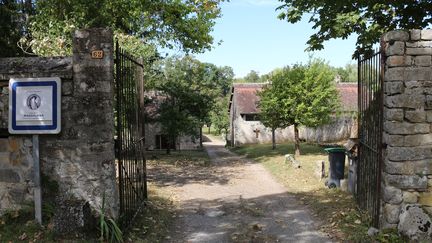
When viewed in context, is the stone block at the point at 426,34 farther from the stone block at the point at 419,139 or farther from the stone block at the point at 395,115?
the stone block at the point at 419,139

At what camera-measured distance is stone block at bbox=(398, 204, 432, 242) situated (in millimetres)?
5895

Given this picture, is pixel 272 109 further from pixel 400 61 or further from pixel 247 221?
pixel 400 61

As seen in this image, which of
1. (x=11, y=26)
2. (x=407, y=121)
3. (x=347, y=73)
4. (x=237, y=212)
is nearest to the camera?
(x=407, y=121)

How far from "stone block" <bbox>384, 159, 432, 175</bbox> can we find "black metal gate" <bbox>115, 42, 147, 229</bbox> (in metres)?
4.24

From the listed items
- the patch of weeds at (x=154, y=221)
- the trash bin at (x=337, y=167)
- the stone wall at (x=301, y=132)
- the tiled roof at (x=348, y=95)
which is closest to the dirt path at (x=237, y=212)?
the patch of weeds at (x=154, y=221)

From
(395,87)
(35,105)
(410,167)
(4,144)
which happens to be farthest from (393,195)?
(4,144)

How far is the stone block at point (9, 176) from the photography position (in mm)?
5984

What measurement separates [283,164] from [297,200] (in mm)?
7266

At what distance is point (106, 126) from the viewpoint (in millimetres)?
5762

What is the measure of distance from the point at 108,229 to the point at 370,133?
4867mm

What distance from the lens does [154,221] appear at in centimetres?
729

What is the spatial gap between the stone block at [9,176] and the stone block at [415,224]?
19.3 ft

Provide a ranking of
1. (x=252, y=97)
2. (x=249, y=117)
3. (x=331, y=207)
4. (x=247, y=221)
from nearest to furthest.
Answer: (x=247, y=221), (x=331, y=207), (x=249, y=117), (x=252, y=97)

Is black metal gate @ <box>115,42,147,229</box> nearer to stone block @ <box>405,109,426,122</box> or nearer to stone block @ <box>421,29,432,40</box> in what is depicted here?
stone block @ <box>405,109,426,122</box>
